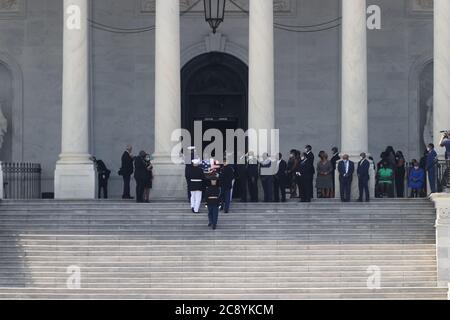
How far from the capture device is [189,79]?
67.2m

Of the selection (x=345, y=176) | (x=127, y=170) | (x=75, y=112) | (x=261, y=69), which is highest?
(x=261, y=69)

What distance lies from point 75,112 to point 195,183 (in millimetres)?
6720

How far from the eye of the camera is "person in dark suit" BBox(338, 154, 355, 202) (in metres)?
58.0

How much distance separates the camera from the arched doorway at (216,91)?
2635 inches

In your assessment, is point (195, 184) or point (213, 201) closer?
point (213, 201)

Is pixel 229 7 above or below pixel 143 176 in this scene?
above

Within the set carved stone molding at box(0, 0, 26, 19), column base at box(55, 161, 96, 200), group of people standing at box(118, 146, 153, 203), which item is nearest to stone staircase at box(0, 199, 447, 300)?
group of people standing at box(118, 146, 153, 203)

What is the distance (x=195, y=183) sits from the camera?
5481cm

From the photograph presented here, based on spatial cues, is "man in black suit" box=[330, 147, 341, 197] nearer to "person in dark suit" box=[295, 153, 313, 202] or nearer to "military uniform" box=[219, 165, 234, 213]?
"person in dark suit" box=[295, 153, 313, 202]

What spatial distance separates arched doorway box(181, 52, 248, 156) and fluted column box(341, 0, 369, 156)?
8.13m

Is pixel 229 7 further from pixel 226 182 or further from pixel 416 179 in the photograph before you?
pixel 226 182

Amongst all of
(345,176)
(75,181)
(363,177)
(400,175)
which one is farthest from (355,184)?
(75,181)
